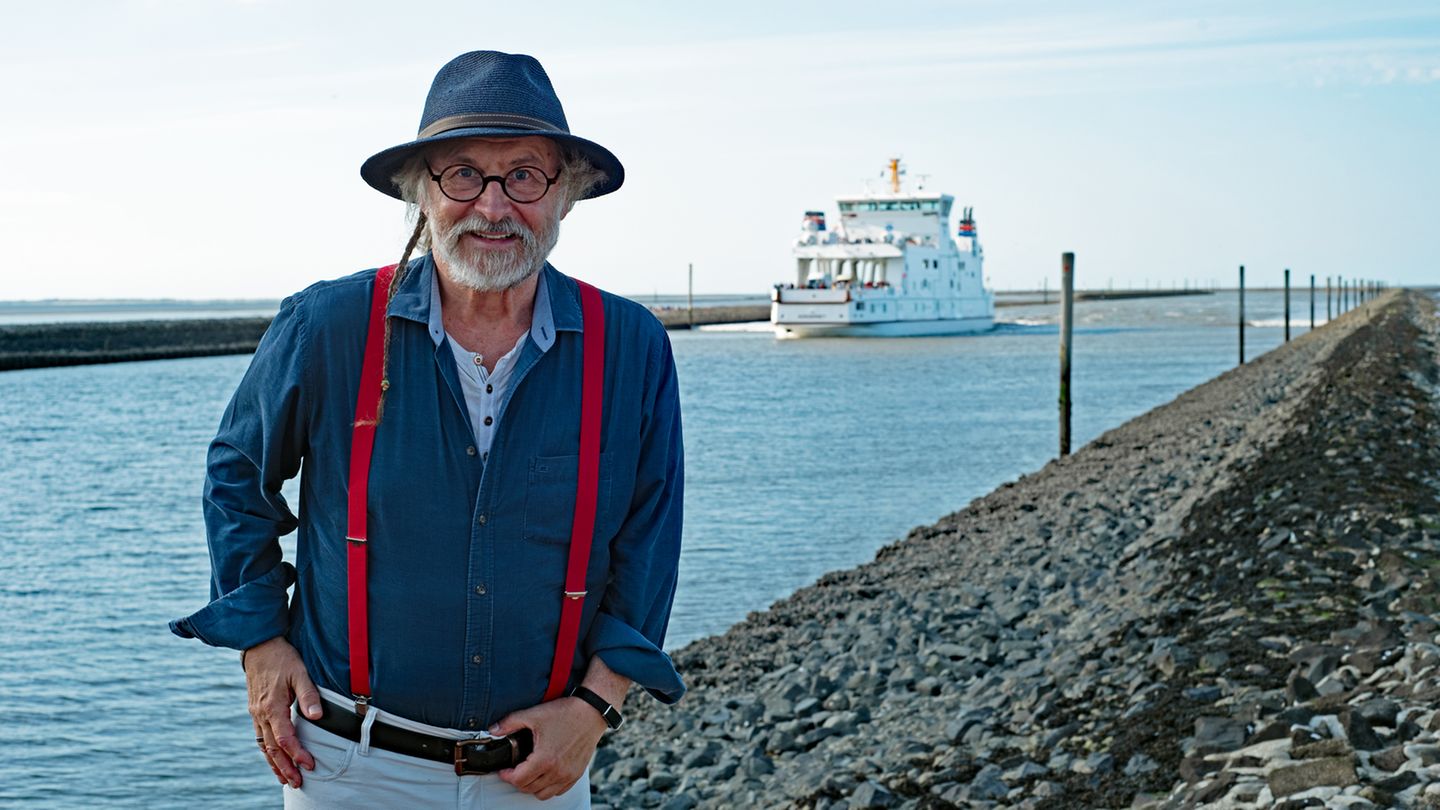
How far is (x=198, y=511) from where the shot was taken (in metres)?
14.8

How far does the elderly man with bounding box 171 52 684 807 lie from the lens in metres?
1.98

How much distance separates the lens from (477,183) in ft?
6.79

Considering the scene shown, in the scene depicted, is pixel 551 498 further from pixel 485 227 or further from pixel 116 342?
pixel 116 342

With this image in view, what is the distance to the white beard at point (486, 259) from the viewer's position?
2012 millimetres

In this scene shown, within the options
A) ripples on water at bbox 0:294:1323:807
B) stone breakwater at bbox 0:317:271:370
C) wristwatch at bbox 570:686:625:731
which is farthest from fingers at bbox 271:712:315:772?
stone breakwater at bbox 0:317:271:370

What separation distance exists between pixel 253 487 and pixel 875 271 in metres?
53.3

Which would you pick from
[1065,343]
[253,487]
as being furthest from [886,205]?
[253,487]

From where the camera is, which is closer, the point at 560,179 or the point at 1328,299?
the point at 560,179

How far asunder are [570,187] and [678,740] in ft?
12.7

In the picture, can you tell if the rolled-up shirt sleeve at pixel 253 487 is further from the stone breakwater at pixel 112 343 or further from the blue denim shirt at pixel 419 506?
the stone breakwater at pixel 112 343

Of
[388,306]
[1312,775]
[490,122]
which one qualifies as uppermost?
[490,122]

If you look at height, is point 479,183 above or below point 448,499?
above

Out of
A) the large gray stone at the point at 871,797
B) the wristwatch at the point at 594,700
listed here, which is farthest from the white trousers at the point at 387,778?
the large gray stone at the point at 871,797

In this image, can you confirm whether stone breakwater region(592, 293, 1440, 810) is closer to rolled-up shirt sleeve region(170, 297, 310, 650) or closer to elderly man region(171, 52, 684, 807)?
elderly man region(171, 52, 684, 807)
